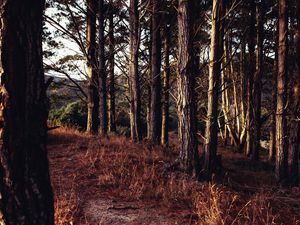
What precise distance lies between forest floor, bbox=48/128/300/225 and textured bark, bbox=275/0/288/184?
2123mm

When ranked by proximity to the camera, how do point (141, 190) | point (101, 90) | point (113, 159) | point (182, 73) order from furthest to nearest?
point (101, 90) → point (113, 159) → point (182, 73) → point (141, 190)

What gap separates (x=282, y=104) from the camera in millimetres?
8789

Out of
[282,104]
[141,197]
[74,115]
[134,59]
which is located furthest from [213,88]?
[74,115]

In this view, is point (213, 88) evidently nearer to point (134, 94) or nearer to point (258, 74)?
point (134, 94)

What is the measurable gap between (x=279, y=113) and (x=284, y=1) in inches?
139

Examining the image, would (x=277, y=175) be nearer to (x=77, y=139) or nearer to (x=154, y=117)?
(x=154, y=117)

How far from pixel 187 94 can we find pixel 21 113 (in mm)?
4456

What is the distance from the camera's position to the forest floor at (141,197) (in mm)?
4105

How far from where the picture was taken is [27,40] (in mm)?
2207

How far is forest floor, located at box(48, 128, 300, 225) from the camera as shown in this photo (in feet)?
13.5

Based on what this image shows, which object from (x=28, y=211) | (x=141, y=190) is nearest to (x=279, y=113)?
(x=141, y=190)

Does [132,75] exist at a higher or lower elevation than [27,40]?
higher

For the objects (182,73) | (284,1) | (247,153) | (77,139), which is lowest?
(247,153)

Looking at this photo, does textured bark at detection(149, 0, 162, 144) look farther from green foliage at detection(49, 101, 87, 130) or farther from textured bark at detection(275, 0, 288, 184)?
green foliage at detection(49, 101, 87, 130)
